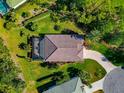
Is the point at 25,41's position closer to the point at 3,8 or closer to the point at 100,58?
the point at 3,8

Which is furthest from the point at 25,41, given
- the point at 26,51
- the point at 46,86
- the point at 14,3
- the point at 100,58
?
the point at 100,58

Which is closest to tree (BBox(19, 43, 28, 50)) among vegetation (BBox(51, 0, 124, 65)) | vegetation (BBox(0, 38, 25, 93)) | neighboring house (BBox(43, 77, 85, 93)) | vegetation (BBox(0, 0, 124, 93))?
vegetation (BBox(0, 0, 124, 93))

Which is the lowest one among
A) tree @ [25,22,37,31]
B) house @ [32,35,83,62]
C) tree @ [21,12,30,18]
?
house @ [32,35,83,62]

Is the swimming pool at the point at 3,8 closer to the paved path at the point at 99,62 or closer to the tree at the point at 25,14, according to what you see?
the tree at the point at 25,14

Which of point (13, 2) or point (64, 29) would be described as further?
point (64, 29)

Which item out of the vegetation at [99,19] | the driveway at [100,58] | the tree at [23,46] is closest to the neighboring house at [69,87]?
the driveway at [100,58]

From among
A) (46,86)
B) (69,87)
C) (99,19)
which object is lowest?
(46,86)

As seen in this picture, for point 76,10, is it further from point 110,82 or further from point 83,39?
point 110,82

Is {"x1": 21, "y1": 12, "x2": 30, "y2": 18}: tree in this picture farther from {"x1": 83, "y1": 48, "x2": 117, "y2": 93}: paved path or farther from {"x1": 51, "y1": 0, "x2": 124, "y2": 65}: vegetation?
{"x1": 83, "y1": 48, "x2": 117, "y2": 93}: paved path
